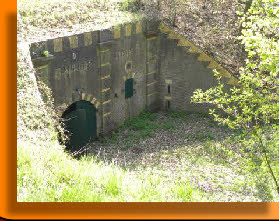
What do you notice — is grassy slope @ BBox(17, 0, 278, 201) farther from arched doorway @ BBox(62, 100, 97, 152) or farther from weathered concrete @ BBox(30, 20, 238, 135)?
arched doorway @ BBox(62, 100, 97, 152)

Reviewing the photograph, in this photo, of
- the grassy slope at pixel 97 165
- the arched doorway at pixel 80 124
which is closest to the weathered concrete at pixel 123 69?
the arched doorway at pixel 80 124

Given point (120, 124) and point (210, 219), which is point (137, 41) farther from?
point (210, 219)

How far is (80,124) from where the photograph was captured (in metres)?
15.1

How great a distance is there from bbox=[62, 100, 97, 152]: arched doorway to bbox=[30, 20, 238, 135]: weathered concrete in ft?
0.90

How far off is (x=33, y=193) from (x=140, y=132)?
1090cm

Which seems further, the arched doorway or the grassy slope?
the arched doorway

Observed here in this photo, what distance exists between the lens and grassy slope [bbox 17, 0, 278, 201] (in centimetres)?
621

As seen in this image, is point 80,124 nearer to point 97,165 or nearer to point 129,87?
point 129,87

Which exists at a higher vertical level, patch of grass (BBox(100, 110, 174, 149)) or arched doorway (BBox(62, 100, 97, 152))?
arched doorway (BBox(62, 100, 97, 152))

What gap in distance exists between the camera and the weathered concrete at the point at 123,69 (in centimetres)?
1331

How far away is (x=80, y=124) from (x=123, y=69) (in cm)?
303

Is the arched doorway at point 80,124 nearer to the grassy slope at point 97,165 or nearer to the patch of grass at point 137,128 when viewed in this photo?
the patch of grass at point 137,128

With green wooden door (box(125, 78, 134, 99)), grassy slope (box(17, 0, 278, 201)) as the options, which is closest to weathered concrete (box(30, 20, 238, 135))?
green wooden door (box(125, 78, 134, 99))

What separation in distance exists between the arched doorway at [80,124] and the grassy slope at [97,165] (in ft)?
3.07
